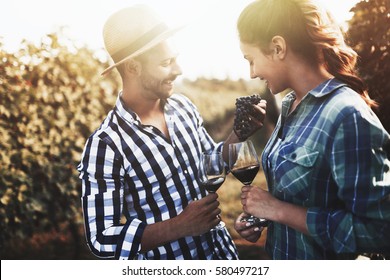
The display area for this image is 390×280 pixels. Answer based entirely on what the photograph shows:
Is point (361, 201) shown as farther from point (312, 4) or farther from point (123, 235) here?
point (123, 235)

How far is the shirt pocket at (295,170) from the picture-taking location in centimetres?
190

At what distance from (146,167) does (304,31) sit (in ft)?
3.44

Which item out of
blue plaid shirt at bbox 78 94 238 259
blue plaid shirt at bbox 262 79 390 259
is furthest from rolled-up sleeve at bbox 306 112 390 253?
blue plaid shirt at bbox 78 94 238 259

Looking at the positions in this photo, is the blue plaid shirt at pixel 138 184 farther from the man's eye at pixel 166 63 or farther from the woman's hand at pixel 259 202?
the woman's hand at pixel 259 202

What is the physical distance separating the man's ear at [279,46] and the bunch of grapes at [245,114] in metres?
0.40

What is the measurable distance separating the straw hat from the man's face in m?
0.07

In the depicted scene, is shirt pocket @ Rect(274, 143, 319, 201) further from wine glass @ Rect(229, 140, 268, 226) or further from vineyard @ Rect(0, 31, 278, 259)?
vineyard @ Rect(0, 31, 278, 259)

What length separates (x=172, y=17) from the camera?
104 inches

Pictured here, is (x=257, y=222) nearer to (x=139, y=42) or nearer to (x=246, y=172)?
(x=246, y=172)

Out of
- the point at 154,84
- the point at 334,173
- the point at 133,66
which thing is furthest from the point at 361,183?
the point at 133,66

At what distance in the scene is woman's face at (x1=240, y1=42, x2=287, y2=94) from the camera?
2.04m

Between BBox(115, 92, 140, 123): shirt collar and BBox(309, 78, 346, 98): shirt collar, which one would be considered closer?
BBox(309, 78, 346, 98): shirt collar
